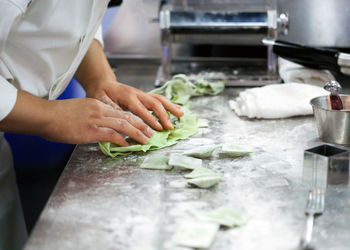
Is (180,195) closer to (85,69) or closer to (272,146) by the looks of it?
(272,146)

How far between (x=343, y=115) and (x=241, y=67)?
3.68 ft

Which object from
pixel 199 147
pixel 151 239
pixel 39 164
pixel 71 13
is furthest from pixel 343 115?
pixel 39 164

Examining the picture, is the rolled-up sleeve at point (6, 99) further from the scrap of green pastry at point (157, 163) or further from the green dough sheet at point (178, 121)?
the scrap of green pastry at point (157, 163)

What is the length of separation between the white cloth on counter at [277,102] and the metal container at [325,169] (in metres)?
0.49

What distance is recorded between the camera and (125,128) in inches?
51.5

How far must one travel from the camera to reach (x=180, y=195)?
1070 mm

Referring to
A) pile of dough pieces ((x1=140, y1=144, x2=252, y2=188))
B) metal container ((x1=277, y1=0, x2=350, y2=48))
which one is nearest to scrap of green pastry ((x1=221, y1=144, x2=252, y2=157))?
pile of dough pieces ((x1=140, y1=144, x2=252, y2=188))

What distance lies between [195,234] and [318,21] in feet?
5.66

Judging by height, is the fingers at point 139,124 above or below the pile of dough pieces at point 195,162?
above

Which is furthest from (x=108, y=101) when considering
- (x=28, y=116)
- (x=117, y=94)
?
(x=28, y=116)

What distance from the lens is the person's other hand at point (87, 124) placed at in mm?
1256

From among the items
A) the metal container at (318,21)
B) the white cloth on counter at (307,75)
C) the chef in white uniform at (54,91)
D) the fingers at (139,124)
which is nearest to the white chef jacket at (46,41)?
the chef in white uniform at (54,91)

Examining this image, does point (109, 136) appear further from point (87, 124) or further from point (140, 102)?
point (140, 102)

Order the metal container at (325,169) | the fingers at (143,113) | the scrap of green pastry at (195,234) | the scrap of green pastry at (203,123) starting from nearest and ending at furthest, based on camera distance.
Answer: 1. the scrap of green pastry at (195,234)
2. the metal container at (325,169)
3. the fingers at (143,113)
4. the scrap of green pastry at (203,123)
